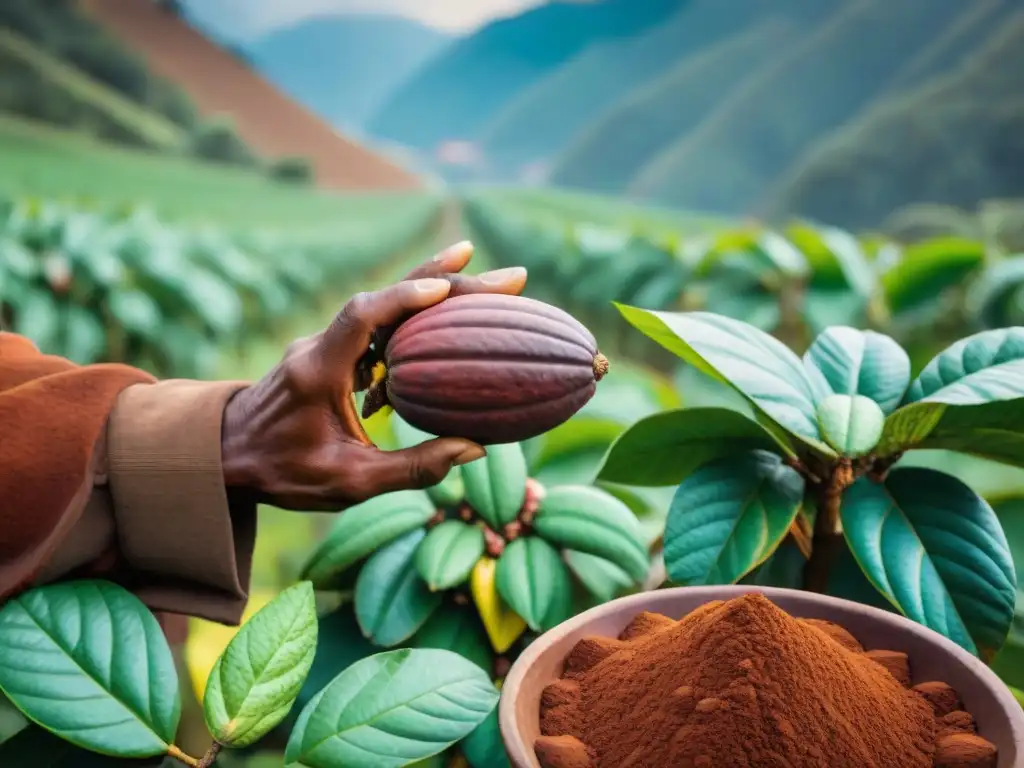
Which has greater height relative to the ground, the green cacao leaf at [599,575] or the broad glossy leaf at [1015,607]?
the broad glossy leaf at [1015,607]

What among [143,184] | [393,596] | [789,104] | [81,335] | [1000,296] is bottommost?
[143,184]

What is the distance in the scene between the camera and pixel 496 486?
0.88 meters

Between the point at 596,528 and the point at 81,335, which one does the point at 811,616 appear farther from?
the point at 81,335

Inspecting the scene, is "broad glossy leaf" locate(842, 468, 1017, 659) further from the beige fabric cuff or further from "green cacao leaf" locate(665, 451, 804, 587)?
the beige fabric cuff

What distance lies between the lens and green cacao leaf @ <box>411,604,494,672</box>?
2.72 ft

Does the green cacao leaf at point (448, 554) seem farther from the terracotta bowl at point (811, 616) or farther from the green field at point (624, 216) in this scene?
the green field at point (624, 216)

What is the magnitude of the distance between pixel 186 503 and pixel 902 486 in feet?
1.86

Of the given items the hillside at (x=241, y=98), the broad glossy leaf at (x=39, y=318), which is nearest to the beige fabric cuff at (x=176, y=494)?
the broad glossy leaf at (x=39, y=318)

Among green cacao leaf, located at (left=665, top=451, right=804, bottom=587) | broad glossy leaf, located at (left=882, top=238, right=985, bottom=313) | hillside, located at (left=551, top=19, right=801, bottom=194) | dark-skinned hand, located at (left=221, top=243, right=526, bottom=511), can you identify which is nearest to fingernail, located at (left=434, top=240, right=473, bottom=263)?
dark-skinned hand, located at (left=221, top=243, right=526, bottom=511)

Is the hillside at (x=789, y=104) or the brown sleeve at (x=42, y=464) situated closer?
the brown sleeve at (x=42, y=464)

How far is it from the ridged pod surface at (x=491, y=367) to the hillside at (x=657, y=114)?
13035 millimetres

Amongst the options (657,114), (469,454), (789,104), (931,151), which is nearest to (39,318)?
(469,454)

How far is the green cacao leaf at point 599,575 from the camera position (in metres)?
0.85

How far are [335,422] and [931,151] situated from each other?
7848 millimetres
